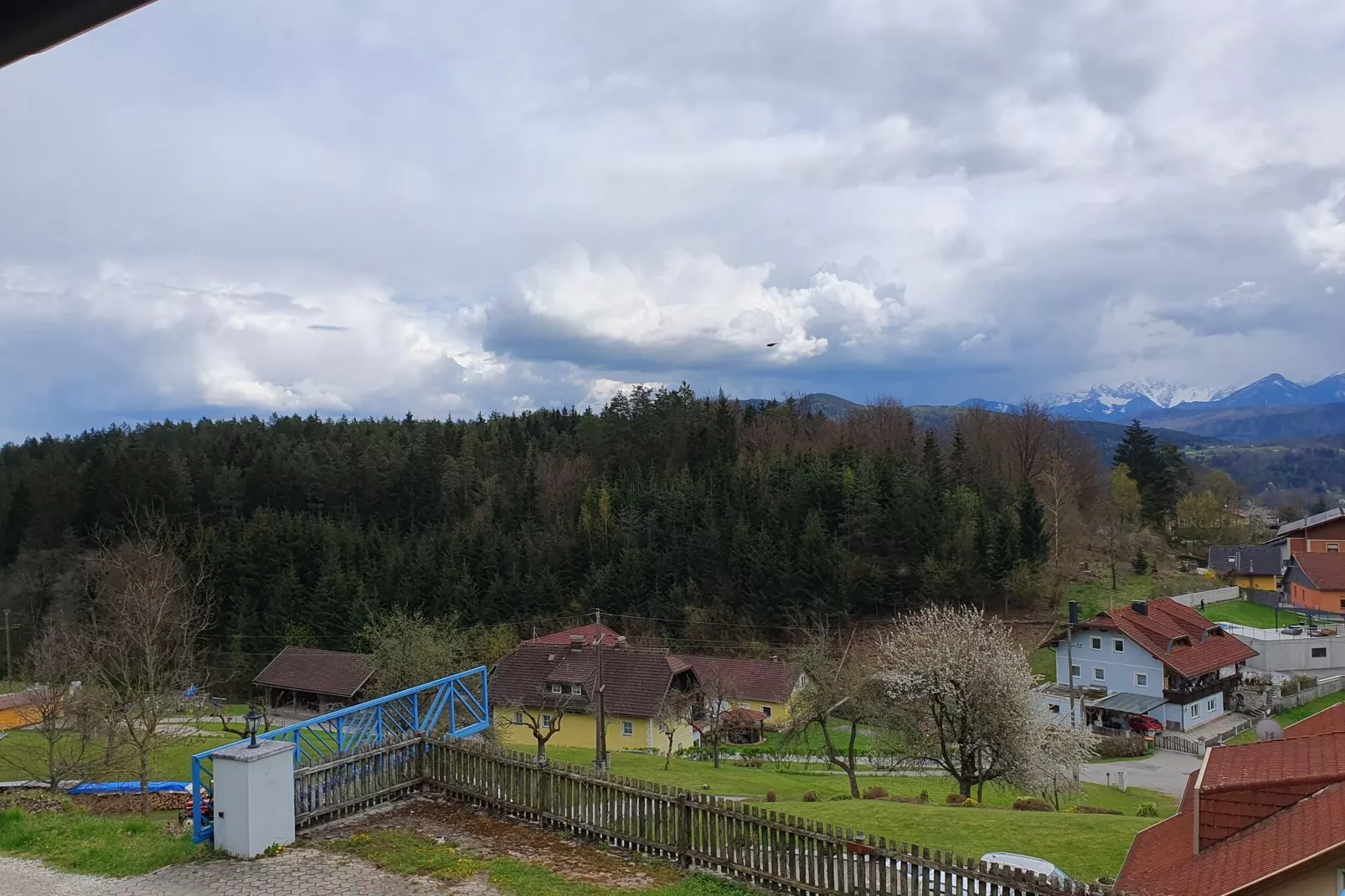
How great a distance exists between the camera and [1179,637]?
4406 cm

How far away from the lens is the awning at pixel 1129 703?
139 ft

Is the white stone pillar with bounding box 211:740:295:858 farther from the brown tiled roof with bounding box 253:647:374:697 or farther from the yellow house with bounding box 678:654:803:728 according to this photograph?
the brown tiled roof with bounding box 253:647:374:697

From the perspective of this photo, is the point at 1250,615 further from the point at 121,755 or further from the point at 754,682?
the point at 121,755

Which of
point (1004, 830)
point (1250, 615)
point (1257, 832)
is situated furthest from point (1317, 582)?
point (1257, 832)

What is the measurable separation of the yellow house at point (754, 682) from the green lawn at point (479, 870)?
34237 millimetres

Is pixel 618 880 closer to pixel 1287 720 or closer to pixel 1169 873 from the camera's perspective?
pixel 1169 873

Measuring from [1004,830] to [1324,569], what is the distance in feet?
212

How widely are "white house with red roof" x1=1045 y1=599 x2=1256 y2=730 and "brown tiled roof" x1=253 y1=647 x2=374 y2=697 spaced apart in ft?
130

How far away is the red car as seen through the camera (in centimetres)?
4172

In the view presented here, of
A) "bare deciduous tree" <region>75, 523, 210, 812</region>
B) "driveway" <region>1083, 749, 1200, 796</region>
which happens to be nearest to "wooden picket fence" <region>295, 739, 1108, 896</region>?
"bare deciduous tree" <region>75, 523, 210, 812</region>

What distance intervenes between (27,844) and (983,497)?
6085 centimetres

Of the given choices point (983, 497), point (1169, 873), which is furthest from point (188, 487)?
point (1169, 873)

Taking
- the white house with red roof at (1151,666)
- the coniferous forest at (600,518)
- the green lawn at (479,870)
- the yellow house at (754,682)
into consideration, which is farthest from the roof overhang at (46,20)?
the coniferous forest at (600,518)

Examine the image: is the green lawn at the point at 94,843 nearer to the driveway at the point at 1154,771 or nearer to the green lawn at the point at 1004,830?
the green lawn at the point at 1004,830
